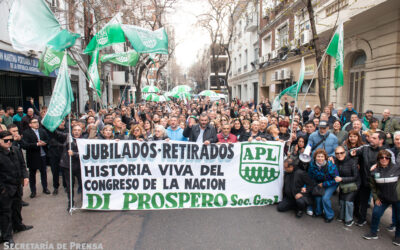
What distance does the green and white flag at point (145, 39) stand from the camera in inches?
301

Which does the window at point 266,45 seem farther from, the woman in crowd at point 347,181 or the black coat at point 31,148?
the black coat at point 31,148

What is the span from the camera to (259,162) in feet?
17.5

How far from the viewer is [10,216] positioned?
4008 millimetres

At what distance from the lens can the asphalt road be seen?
13.0ft

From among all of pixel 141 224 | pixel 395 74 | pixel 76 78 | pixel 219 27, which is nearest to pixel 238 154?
pixel 141 224

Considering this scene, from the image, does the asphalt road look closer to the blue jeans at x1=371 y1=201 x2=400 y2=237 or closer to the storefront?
the blue jeans at x1=371 y1=201 x2=400 y2=237

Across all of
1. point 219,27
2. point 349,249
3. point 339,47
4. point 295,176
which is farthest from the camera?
point 219,27

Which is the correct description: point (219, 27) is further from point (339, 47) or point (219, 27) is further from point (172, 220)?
point (172, 220)

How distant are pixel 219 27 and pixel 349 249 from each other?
18.2 metres

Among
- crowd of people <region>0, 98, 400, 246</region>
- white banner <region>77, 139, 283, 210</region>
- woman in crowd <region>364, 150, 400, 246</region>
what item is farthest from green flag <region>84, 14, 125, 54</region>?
woman in crowd <region>364, 150, 400, 246</region>

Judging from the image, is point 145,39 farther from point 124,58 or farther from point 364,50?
point 364,50

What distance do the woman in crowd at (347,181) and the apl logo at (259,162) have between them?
1.12 metres

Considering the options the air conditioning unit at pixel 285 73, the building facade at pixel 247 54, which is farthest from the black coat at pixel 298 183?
the building facade at pixel 247 54

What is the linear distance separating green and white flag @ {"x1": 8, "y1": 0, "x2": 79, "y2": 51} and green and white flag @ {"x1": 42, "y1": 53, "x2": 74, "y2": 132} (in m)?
0.72
